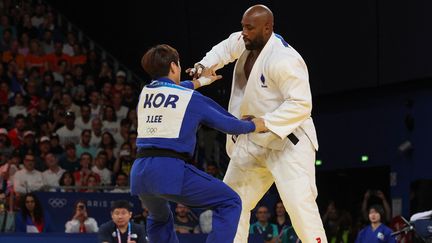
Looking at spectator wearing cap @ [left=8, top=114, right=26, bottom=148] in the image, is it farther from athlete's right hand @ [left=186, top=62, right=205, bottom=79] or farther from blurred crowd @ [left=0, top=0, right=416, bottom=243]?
athlete's right hand @ [left=186, top=62, right=205, bottom=79]

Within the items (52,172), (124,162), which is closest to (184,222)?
(124,162)

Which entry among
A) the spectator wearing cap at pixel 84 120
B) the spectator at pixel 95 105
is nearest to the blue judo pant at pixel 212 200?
the spectator wearing cap at pixel 84 120

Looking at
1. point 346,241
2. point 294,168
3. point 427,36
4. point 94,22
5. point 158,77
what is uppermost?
point 94,22

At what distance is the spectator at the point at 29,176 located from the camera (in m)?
12.6

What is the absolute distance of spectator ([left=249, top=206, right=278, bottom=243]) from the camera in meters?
11.8

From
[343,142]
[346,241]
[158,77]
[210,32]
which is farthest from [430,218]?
[210,32]

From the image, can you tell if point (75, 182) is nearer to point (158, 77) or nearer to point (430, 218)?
point (430, 218)

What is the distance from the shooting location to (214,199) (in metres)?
5.96

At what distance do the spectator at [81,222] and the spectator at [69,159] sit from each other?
2015mm

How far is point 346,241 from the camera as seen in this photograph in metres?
13.0

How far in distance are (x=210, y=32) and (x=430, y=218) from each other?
724cm

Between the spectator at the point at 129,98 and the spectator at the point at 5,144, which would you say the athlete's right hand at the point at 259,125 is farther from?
the spectator at the point at 129,98

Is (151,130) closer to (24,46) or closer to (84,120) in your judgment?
(84,120)

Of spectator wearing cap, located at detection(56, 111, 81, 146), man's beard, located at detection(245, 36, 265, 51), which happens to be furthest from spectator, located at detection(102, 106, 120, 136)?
man's beard, located at detection(245, 36, 265, 51)
